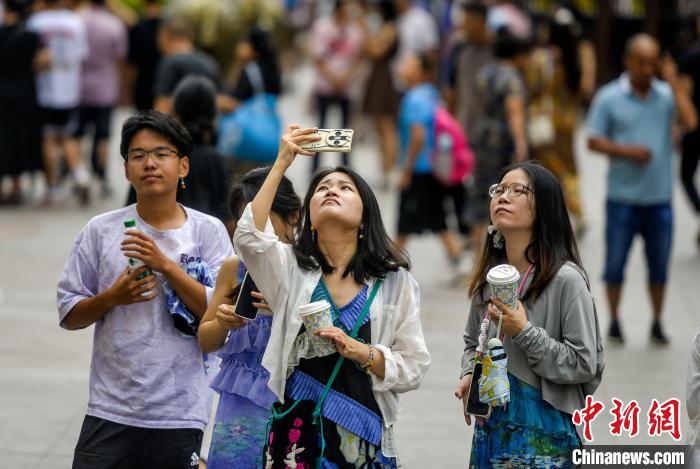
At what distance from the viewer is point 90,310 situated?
14.8 ft

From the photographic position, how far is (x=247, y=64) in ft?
34.0

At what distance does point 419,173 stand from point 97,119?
14.5ft

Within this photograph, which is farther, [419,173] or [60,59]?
[60,59]

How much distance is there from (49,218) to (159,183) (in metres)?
8.07

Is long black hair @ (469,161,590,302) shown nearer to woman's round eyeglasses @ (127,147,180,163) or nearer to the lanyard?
the lanyard

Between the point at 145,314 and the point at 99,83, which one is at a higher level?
the point at 99,83

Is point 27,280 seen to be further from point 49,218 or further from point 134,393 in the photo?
point 134,393

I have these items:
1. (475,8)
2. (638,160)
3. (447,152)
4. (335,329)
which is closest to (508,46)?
(447,152)

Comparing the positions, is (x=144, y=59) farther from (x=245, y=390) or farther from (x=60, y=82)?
(x=245, y=390)

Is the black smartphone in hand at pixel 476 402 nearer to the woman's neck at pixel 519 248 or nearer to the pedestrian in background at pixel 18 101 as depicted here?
the woman's neck at pixel 519 248

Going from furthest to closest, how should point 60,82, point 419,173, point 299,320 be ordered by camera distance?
1. point 60,82
2. point 419,173
3. point 299,320

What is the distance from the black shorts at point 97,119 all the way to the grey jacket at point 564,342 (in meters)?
9.47

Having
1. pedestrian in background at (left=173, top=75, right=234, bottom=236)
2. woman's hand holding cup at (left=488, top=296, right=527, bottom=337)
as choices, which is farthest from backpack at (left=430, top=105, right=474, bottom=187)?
woman's hand holding cup at (left=488, top=296, right=527, bottom=337)

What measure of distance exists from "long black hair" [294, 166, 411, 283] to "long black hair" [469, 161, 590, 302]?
0.41 m
